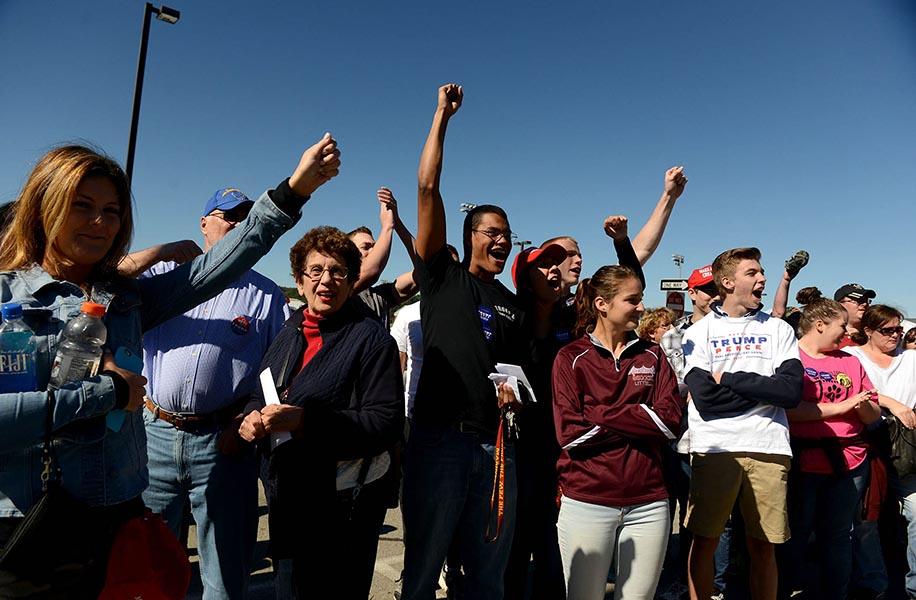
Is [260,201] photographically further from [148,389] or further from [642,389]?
[642,389]

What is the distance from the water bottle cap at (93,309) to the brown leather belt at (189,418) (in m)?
1.22

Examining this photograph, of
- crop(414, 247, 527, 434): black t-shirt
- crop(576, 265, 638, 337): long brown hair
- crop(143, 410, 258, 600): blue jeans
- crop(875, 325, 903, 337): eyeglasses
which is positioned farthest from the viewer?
crop(875, 325, 903, 337): eyeglasses

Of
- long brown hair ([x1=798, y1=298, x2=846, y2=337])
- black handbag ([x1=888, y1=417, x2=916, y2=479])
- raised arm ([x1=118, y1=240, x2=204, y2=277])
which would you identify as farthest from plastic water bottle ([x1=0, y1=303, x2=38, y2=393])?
black handbag ([x1=888, y1=417, x2=916, y2=479])

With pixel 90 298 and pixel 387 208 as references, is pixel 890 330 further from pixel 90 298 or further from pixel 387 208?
pixel 90 298

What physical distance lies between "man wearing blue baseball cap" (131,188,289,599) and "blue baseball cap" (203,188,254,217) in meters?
0.52

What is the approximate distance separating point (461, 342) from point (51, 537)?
67.5 inches

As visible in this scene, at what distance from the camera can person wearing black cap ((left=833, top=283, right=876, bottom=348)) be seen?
534 cm

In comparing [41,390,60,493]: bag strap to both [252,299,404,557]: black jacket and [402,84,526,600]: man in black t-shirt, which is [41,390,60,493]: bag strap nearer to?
[252,299,404,557]: black jacket

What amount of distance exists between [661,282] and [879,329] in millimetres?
6380

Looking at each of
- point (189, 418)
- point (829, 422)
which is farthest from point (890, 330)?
point (189, 418)

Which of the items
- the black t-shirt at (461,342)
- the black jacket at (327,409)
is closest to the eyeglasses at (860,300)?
the black t-shirt at (461,342)

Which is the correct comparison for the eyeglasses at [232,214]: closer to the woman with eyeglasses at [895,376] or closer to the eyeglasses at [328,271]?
the eyeglasses at [328,271]

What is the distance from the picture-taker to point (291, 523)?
2.20 m

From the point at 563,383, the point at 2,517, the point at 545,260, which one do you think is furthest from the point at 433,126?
the point at 2,517
